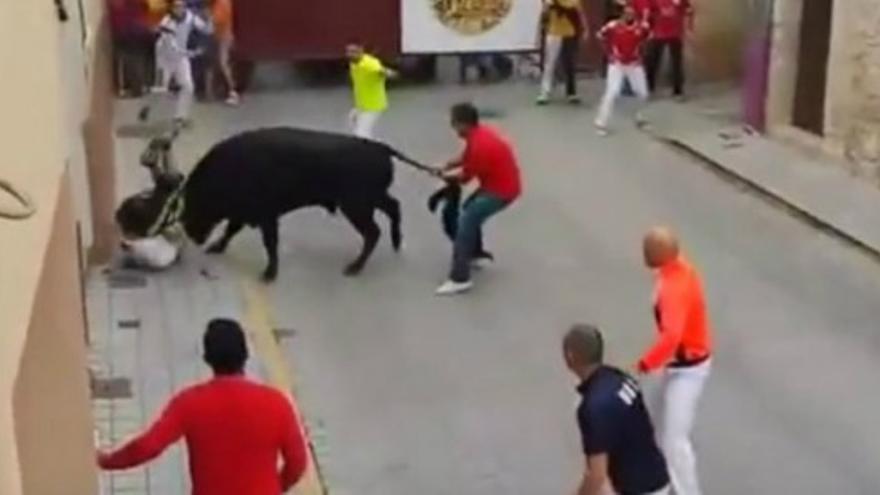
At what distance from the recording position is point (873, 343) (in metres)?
13.9

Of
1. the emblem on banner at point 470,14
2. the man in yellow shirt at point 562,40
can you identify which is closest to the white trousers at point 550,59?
the man in yellow shirt at point 562,40

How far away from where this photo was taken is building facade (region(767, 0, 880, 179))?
19812mm

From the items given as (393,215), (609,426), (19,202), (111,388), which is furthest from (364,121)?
(19,202)

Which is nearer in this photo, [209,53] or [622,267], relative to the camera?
[622,267]

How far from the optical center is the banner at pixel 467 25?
26141 mm

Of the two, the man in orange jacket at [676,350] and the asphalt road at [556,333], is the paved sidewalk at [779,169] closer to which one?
the asphalt road at [556,333]

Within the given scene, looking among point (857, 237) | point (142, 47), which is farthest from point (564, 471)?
point (142, 47)

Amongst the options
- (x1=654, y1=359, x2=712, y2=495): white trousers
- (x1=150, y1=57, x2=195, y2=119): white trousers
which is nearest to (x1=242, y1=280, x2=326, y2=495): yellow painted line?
(x1=654, y1=359, x2=712, y2=495): white trousers

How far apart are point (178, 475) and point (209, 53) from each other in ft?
47.4

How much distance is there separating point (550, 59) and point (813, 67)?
4182mm

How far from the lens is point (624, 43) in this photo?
910 inches

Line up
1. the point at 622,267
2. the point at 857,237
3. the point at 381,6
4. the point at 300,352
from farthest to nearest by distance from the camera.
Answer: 1. the point at 381,6
2. the point at 857,237
3. the point at 622,267
4. the point at 300,352

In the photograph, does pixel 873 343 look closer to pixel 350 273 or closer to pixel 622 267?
pixel 622 267

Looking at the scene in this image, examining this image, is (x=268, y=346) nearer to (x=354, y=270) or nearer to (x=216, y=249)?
(x=354, y=270)
